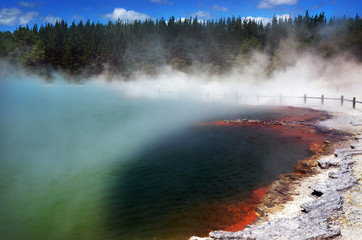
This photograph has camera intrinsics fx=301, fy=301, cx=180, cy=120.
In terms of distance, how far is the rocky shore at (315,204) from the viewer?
6.12 m

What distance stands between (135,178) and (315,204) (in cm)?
624

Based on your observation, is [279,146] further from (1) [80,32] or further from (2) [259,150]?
(1) [80,32]

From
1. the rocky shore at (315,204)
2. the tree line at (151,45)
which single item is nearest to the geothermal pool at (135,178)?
the rocky shore at (315,204)

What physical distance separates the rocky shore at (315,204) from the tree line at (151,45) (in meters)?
50.1

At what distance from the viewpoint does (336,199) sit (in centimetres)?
741

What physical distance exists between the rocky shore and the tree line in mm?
50097

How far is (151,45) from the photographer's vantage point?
75500 mm

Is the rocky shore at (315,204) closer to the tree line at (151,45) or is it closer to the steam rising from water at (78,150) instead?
the steam rising from water at (78,150)

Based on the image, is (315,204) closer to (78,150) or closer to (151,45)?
(78,150)

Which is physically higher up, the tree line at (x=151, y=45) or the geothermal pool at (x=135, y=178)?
the tree line at (x=151, y=45)

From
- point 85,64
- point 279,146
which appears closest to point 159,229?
point 279,146

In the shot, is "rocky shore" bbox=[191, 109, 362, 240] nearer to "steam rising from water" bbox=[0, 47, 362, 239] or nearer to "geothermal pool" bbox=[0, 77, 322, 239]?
Answer: "geothermal pool" bbox=[0, 77, 322, 239]

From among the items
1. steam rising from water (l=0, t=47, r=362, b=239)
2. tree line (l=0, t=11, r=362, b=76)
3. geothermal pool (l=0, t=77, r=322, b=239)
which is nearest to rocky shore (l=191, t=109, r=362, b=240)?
geothermal pool (l=0, t=77, r=322, b=239)

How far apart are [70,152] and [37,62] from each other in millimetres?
66802
